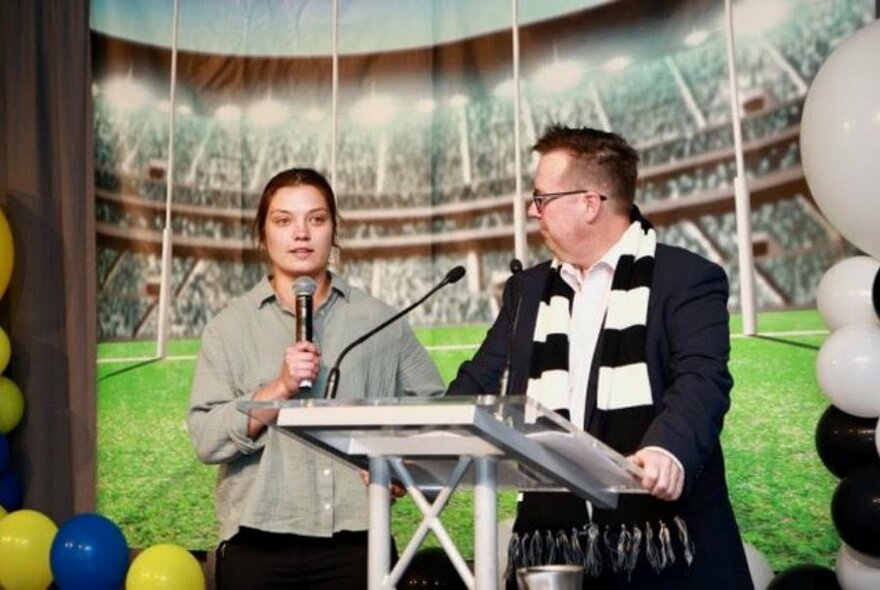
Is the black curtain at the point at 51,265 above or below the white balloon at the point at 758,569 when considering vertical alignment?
above

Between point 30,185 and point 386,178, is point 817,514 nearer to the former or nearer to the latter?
point 386,178

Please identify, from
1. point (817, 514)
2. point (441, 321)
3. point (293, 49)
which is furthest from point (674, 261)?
point (293, 49)

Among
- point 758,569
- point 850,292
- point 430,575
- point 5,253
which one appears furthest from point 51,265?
point 850,292

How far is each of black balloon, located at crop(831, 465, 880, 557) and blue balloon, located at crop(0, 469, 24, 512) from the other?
282 cm

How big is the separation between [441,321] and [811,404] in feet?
4.29

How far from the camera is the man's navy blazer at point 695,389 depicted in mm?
2271

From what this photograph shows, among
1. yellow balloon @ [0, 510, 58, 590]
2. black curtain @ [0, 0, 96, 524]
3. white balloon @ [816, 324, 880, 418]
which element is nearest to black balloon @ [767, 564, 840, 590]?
white balloon @ [816, 324, 880, 418]

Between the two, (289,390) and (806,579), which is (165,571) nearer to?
(289,390)

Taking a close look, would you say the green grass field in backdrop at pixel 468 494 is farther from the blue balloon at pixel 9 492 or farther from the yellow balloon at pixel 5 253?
the yellow balloon at pixel 5 253

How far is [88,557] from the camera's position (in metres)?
3.98

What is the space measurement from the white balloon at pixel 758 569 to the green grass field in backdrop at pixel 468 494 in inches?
12.6

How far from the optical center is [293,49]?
4922mm

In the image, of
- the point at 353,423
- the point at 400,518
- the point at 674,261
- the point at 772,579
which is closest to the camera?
the point at 353,423

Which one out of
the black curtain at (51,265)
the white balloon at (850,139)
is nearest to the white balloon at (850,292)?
the white balloon at (850,139)
